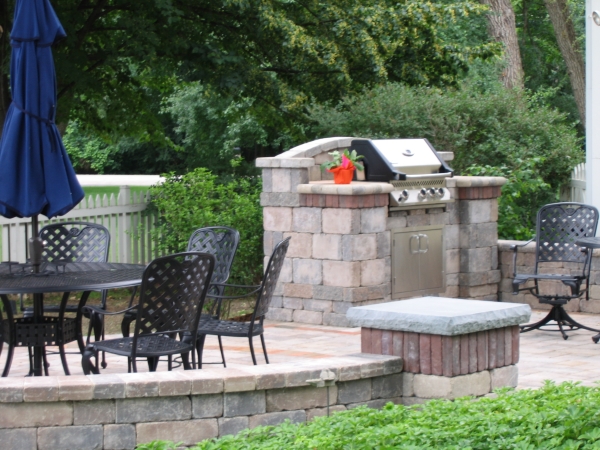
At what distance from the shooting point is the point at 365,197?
8.70m

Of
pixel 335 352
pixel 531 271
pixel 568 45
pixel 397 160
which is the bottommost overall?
pixel 335 352

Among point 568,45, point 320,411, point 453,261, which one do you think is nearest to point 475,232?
point 453,261

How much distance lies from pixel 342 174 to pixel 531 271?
2.46 m

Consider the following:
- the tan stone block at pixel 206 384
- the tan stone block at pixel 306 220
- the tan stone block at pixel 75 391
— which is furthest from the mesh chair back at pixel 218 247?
the tan stone block at pixel 75 391

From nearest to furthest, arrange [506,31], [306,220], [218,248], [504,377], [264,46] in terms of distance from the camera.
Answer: [504,377], [218,248], [306,220], [264,46], [506,31]

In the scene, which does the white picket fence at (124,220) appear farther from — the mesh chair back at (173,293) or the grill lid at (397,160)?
the mesh chair back at (173,293)

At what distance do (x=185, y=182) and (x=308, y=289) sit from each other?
2991 mm

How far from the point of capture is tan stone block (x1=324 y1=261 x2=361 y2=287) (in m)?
8.73

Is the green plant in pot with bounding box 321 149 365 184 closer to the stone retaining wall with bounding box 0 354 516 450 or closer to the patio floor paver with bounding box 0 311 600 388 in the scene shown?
the patio floor paver with bounding box 0 311 600 388

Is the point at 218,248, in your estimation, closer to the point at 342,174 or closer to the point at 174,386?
the point at 342,174

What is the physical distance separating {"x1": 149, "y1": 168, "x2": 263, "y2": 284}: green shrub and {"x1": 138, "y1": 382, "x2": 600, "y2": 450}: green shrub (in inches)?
225

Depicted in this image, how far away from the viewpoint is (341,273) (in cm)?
880

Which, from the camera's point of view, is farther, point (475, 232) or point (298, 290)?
point (475, 232)

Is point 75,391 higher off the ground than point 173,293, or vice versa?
point 173,293
